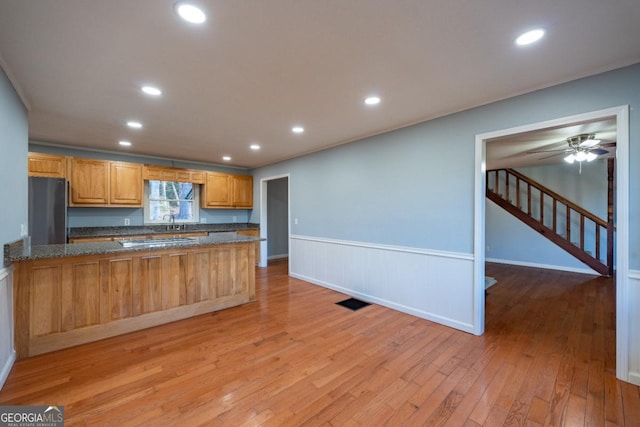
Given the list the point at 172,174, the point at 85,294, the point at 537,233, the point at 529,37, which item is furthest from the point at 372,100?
the point at 537,233

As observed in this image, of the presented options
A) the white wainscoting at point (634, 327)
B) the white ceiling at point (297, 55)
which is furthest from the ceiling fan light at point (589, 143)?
the white wainscoting at point (634, 327)

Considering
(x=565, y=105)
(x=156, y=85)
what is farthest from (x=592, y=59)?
(x=156, y=85)

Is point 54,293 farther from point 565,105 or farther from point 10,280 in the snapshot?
point 565,105

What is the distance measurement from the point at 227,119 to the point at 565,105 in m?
3.48

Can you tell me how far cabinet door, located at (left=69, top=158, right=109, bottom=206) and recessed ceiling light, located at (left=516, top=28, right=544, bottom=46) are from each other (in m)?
5.99

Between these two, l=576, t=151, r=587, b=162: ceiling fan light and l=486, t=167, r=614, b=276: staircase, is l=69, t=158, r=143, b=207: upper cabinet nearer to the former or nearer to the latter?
l=576, t=151, r=587, b=162: ceiling fan light

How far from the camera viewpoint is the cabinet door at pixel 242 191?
655 cm

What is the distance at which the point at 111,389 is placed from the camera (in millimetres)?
2002

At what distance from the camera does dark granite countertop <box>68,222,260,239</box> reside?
4754mm

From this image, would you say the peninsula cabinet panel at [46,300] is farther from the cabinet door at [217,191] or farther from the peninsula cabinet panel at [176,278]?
the cabinet door at [217,191]

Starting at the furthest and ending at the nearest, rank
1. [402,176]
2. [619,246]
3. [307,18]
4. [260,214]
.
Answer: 1. [260,214]
2. [402,176]
3. [619,246]
4. [307,18]

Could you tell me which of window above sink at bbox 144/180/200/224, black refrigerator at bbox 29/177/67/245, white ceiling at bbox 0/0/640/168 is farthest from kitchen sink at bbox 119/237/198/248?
window above sink at bbox 144/180/200/224

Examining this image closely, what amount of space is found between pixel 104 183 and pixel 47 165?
0.75 m

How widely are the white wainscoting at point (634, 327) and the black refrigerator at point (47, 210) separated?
6401 millimetres
